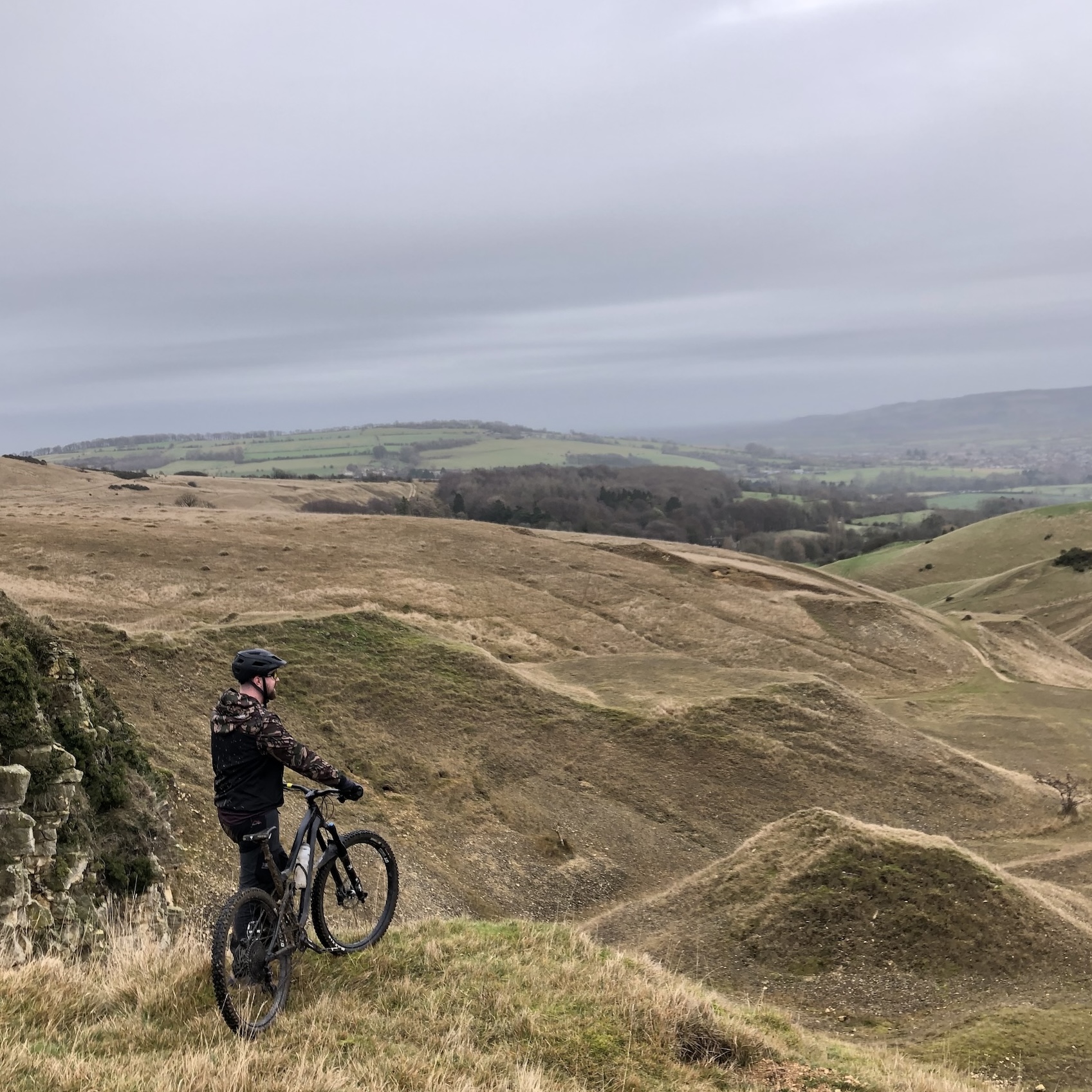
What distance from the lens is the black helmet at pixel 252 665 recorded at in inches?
319

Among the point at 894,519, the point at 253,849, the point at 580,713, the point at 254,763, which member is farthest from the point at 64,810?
the point at 894,519

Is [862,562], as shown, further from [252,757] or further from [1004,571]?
[252,757]

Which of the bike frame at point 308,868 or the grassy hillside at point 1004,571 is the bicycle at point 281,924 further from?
the grassy hillside at point 1004,571

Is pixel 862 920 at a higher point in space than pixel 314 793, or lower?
lower

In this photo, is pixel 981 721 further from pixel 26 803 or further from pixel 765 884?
pixel 26 803

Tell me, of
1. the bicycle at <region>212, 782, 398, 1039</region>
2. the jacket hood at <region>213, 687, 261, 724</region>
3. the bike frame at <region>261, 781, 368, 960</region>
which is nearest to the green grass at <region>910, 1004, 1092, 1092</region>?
the bicycle at <region>212, 782, 398, 1039</region>

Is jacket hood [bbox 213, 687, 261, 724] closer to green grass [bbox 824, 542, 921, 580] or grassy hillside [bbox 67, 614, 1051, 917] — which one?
grassy hillside [bbox 67, 614, 1051, 917]

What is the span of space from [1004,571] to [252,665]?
99646mm

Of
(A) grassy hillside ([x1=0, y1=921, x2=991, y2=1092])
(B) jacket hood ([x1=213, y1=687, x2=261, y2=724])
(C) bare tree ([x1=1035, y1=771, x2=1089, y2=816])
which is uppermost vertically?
(B) jacket hood ([x1=213, y1=687, x2=261, y2=724])

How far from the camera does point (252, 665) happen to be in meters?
8.12

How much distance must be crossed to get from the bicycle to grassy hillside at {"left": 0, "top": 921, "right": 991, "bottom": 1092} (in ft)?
0.59

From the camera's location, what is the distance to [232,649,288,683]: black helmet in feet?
26.6

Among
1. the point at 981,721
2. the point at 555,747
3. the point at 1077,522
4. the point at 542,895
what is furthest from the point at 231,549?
the point at 1077,522

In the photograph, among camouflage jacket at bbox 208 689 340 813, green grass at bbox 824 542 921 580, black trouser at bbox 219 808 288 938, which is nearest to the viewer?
camouflage jacket at bbox 208 689 340 813
